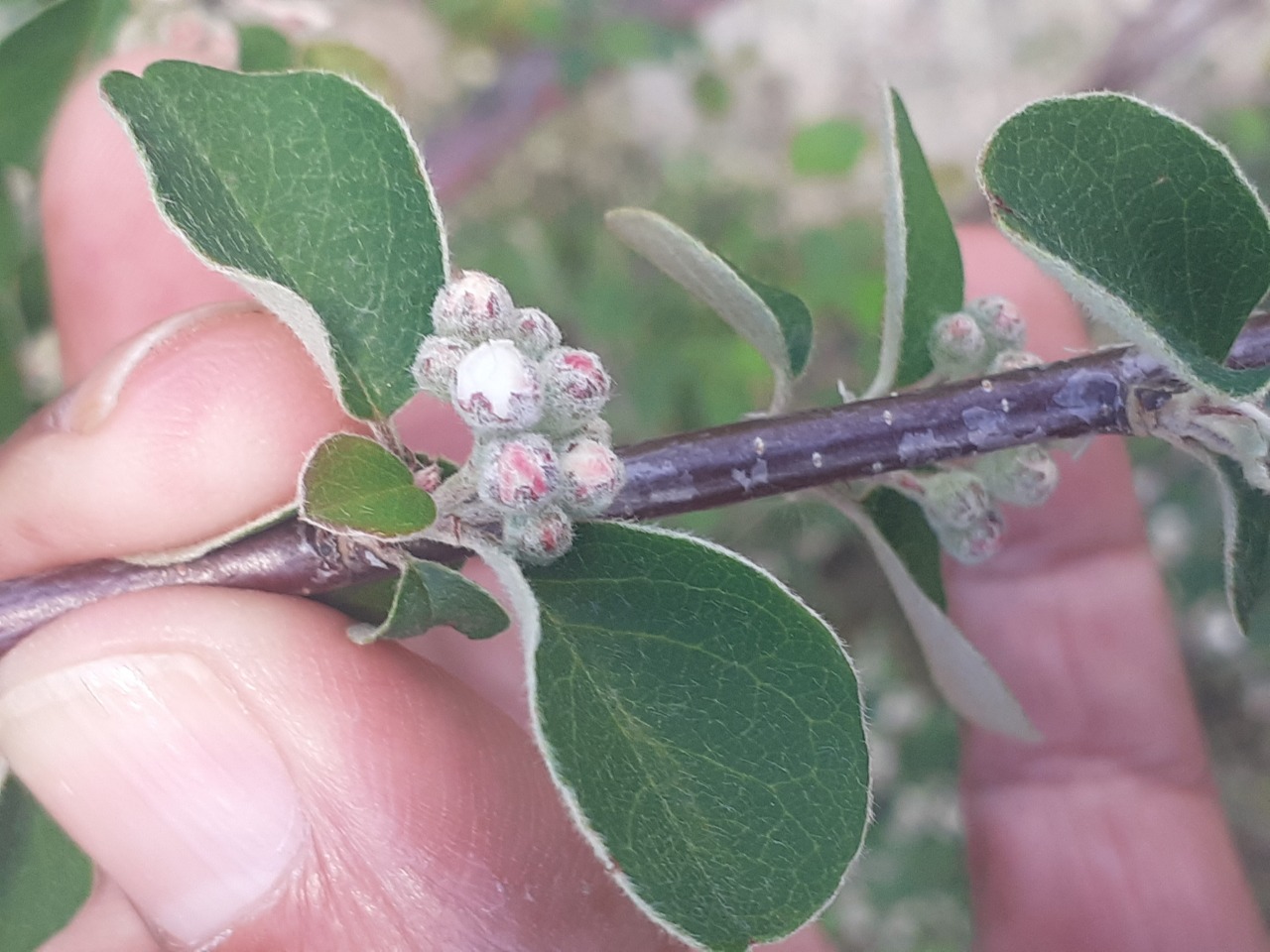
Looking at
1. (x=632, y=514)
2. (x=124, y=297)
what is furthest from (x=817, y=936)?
(x=124, y=297)

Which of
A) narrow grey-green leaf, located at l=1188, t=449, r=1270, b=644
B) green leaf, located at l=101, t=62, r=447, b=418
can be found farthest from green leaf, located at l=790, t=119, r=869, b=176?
green leaf, located at l=101, t=62, r=447, b=418

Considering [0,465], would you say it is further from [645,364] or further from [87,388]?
[645,364]

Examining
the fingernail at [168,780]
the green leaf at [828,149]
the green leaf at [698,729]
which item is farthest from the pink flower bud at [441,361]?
the green leaf at [828,149]

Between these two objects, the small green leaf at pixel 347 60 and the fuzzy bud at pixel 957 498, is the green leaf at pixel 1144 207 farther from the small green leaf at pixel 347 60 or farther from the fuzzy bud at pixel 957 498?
the small green leaf at pixel 347 60

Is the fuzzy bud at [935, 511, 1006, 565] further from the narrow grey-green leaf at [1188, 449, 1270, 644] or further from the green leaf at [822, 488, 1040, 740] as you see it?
the narrow grey-green leaf at [1188, 449, 1270, 644]

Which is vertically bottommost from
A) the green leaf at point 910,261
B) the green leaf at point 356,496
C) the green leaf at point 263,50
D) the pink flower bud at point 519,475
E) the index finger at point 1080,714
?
the index finger at point 1080,714

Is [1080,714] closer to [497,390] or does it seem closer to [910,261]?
[910,261]
